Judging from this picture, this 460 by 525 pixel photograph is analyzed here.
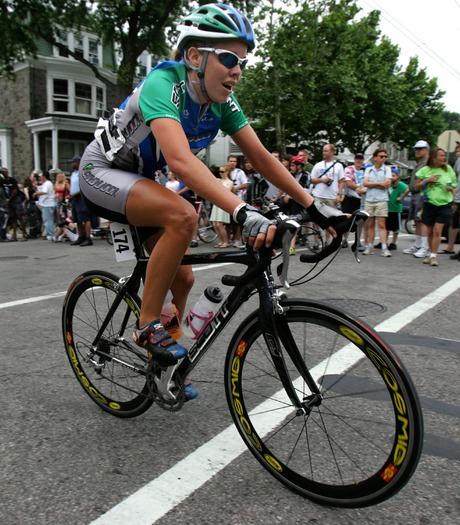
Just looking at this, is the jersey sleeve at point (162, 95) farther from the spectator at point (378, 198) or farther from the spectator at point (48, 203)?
the spectator at point (48, 203)

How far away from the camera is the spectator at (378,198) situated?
386 inches

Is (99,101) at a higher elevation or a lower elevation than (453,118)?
lower

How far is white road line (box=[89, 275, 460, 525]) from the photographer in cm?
204

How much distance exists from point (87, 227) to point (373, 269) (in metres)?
6.81

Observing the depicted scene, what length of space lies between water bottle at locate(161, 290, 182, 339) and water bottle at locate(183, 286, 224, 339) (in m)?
0.19

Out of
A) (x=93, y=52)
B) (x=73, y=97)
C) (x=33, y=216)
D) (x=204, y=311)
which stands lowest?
(x=33, y=216)

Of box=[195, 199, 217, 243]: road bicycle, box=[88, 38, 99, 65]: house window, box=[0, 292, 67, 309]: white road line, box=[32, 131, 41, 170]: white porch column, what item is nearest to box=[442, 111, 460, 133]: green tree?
box=[88, 38, 99, 65]: house window

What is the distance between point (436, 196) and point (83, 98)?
2638cm

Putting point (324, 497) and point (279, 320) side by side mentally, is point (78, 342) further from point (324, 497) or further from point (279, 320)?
point (324, 497)

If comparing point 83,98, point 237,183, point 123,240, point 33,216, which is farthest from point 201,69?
point 83,98

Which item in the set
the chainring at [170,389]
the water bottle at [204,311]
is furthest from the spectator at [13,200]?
the water bottle at [204,311]

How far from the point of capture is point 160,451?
2553mm

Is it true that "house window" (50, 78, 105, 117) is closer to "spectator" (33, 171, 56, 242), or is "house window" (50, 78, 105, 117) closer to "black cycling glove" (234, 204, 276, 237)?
"spectator" (33, 171, 56, 242)

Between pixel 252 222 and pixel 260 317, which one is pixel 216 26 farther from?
pixel 260 317
